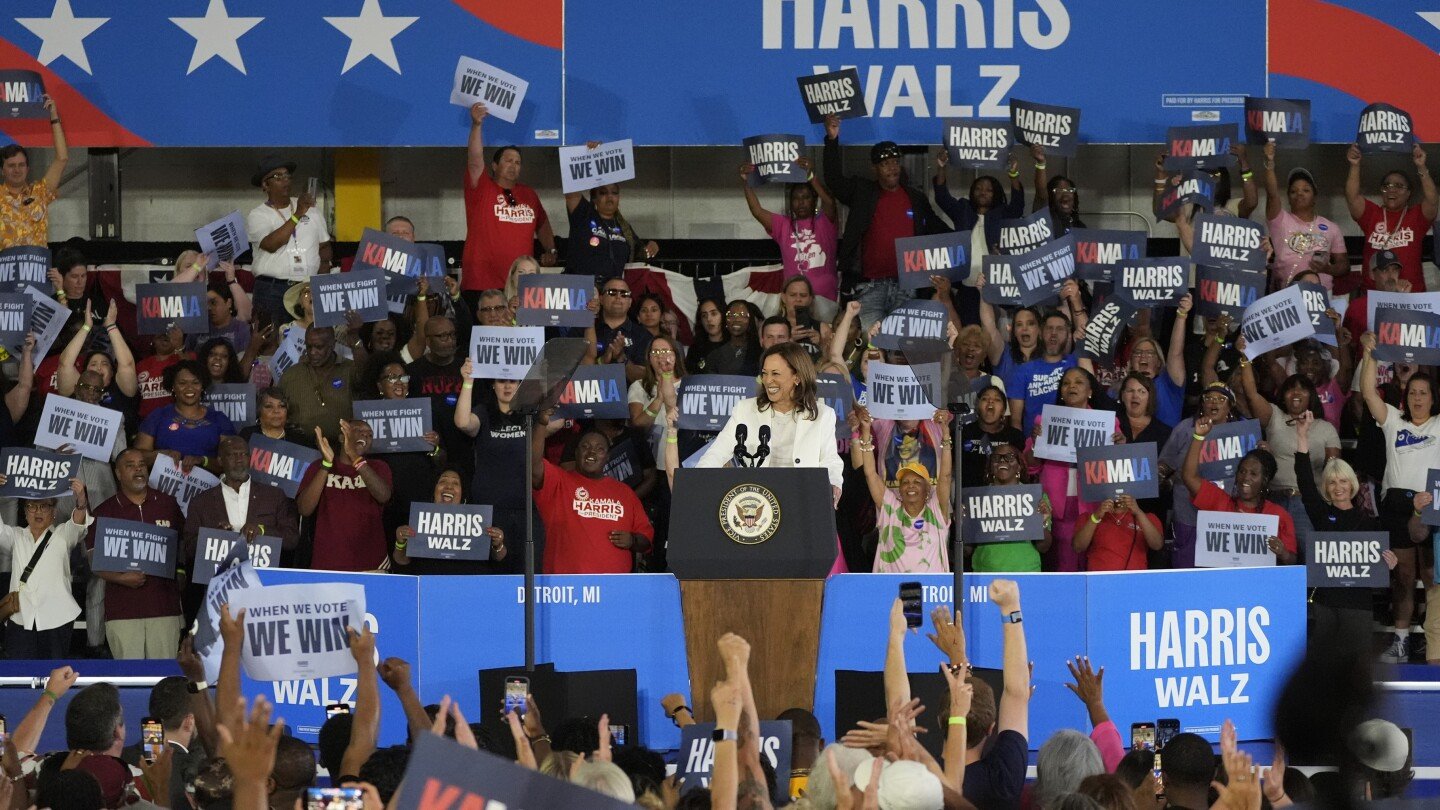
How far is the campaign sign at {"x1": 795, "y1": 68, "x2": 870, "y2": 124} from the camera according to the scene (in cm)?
1216

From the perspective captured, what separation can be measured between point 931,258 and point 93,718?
696 centimetres

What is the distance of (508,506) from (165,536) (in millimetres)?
1698

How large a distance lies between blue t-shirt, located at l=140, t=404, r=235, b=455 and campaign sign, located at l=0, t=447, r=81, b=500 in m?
0.55

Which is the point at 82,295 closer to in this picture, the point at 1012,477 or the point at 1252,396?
the point at 1012,477

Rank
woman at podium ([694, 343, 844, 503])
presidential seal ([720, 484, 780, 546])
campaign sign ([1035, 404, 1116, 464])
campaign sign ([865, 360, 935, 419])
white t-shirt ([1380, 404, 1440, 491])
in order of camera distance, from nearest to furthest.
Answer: presidential seal ([720, 484, 780, 546]), woman at podium ([694, 343, 844, 503]), campaign sign ([865, 360, 935, 419]), campaign sign ([1035, 404, 1116, 464]), white t-shirt ([1380, 404, 1440, 491])

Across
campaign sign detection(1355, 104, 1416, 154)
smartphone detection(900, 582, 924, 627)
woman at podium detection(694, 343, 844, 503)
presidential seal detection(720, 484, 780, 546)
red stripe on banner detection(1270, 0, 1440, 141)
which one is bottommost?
smartphone detection(900, 582, 924, 627)

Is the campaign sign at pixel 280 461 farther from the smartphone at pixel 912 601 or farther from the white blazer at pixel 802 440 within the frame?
the smartphone at pixel 912 601

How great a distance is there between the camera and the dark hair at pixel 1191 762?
467 cm

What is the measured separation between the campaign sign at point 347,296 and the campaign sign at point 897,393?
289cm

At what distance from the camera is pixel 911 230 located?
12.2 m

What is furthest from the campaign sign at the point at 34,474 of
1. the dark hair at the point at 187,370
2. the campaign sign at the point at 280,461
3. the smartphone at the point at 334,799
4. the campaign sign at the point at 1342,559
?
the smartphone at the point at 334,799

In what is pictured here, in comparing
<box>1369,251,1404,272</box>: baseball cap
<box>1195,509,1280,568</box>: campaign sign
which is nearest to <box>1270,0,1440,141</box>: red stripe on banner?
<box>1369,251,1404,272</box>: baseball cap

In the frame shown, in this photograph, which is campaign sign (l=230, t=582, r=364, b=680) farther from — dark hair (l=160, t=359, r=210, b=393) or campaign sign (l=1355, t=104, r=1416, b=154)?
campaign sign (l=1355, t=104, r=1416, b=154)

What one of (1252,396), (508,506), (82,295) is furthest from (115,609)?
(1252,396)
